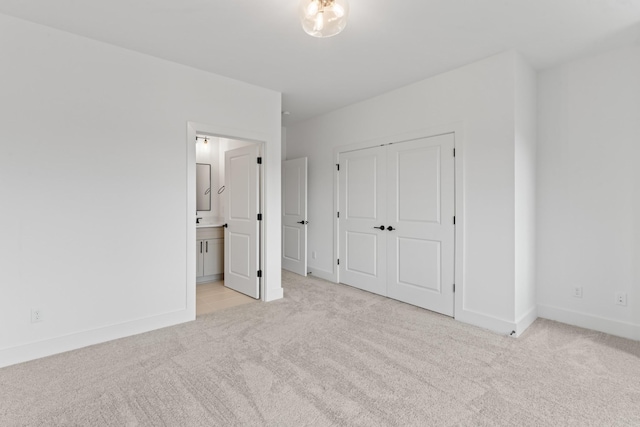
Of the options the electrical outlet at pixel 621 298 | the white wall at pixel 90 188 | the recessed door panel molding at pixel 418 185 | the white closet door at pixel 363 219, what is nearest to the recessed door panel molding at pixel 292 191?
the white closet door at pixel 363 219

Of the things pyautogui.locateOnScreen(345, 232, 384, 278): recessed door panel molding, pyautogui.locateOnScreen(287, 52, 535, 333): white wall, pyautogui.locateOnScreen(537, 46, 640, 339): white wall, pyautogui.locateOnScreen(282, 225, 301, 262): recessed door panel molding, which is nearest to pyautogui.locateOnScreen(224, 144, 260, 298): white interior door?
pyautogui.locateOnScreen(282, 225, 301, 262): recessed door panel molding

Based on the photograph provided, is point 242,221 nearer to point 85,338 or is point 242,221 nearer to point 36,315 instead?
point 85,338

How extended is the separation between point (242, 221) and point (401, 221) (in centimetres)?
206

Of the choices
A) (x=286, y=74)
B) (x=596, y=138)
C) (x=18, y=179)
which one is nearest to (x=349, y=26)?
(x=286, y=74)

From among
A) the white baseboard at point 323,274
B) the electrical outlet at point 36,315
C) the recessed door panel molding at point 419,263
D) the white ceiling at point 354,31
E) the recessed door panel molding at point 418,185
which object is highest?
A: the white ceiling at point 354,31

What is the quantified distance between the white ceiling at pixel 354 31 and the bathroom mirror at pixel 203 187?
85.0 inches

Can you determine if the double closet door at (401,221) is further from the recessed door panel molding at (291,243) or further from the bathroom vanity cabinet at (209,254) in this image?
the bathroom vanity cabinet at (209,254)

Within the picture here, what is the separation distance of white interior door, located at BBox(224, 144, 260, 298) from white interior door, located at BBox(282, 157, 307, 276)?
1.18 meters

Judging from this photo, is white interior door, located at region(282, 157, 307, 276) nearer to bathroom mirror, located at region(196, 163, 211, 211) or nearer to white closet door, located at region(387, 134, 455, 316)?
bathroom mirror, located at region(196, 163, 211, 211)

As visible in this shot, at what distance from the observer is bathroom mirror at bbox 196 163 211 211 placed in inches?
203

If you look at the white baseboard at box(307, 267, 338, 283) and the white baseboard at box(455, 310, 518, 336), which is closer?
the white baseboard at box(455, 310, 518, 336)

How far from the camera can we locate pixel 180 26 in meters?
2.50

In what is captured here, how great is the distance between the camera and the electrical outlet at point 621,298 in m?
2.85

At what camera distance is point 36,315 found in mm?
2453
